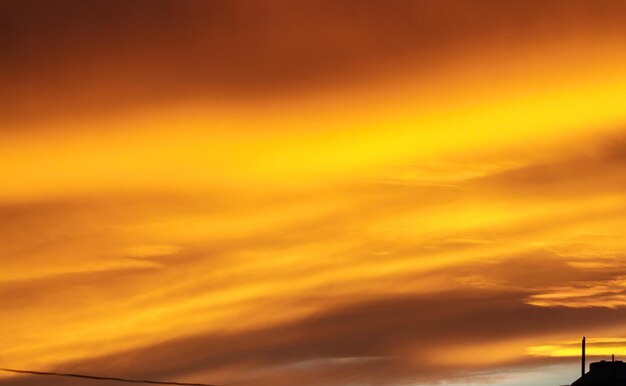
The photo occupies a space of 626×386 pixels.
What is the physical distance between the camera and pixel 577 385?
68.4 metres

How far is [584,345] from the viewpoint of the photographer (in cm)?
6912

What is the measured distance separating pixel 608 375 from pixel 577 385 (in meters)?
1.58

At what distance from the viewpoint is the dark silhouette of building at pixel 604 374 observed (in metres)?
67.8

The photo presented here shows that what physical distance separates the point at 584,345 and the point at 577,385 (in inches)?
80.9

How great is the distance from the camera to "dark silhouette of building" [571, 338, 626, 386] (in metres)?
67.8

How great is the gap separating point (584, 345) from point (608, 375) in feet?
6.07

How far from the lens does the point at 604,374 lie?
68625mm

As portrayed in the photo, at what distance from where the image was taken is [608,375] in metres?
68.4
